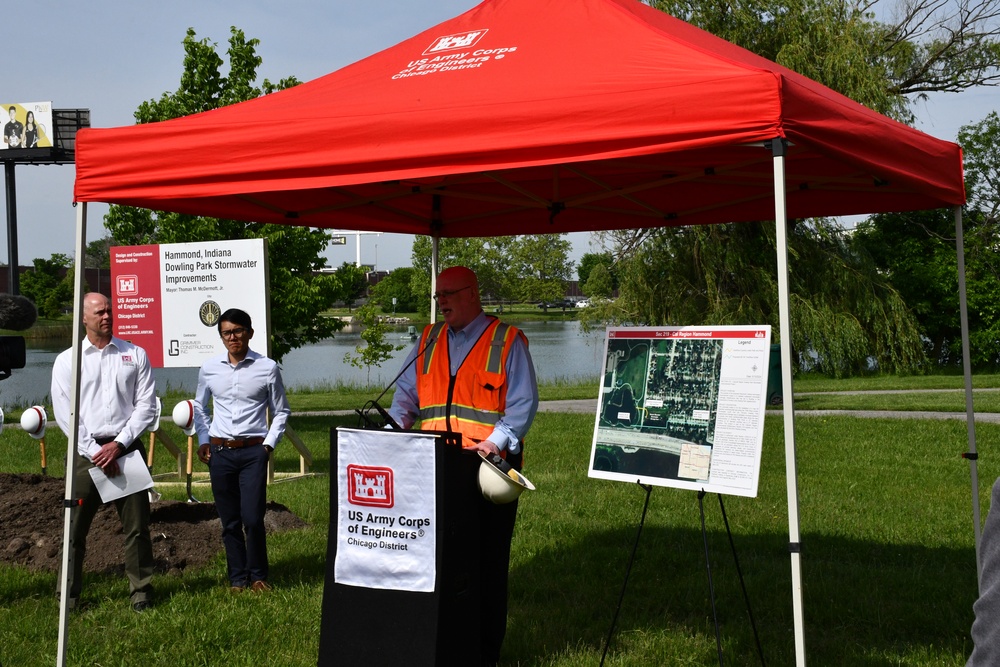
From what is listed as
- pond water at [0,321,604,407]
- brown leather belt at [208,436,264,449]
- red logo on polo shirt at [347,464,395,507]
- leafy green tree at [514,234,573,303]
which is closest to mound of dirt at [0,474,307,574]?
brown leather belt at [208,436,264,449]

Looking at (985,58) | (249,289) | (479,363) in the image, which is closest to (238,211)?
(479,363)

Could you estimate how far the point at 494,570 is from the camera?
4.82 m

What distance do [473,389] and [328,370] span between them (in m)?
30.1

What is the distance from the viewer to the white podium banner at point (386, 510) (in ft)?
14.0

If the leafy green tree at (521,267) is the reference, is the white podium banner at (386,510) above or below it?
below

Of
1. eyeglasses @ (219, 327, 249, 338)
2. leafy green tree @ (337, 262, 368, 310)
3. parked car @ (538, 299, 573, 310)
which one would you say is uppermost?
parked car @ (538, 299, 573, 310)

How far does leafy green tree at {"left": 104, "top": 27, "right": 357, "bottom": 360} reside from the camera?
51.4 ft

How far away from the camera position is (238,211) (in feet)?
20.4

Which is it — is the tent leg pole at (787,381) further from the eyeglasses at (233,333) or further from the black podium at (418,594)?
the eyeglasses at (233,333)

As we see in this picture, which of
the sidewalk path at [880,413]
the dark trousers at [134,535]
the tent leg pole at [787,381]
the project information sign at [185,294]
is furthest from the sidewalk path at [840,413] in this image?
the tent leg pole at [787,381]

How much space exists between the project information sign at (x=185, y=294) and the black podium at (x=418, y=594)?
18.8 feet

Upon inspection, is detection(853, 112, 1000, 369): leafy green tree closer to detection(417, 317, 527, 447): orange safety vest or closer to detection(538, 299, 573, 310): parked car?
detection(417, 317, 527, 447): orange safety vest

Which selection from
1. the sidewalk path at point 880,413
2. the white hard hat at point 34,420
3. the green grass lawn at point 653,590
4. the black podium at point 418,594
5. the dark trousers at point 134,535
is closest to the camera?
the black podium at point 418,594

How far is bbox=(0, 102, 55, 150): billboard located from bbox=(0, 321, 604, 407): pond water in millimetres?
8628
